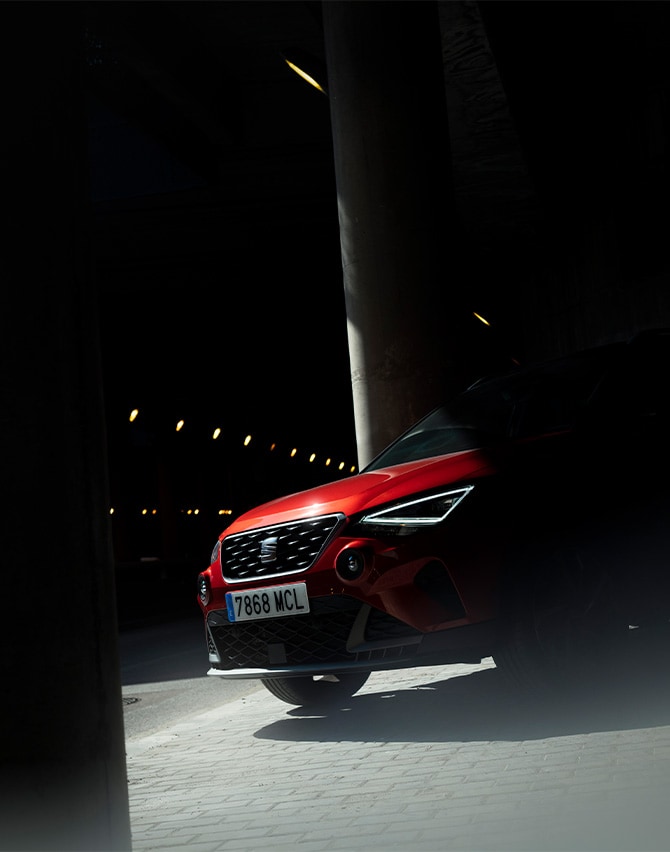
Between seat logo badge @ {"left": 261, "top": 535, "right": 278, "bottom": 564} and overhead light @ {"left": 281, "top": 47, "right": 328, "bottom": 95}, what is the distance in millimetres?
10774

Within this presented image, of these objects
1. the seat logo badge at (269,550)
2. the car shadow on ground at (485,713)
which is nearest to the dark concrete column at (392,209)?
the car shadow on ground at (485,713)

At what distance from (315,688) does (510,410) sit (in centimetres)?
206

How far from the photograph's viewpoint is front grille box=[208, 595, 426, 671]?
5.66m

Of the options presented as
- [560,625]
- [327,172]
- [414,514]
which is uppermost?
[327,172]

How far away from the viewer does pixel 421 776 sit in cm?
477

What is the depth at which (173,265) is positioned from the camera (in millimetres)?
28266

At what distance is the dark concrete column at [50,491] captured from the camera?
9.27 ft

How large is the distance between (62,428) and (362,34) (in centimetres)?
831

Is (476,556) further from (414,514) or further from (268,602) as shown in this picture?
(268,602)

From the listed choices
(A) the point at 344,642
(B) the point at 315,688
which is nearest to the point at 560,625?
(A) the point at 344,642

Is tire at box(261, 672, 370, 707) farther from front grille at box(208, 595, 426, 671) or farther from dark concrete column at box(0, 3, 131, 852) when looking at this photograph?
dark concrete column at box(0, 3, 131, 852)

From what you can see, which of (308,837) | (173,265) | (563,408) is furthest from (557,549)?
(173,265)

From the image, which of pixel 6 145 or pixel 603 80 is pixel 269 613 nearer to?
pixel 6 145

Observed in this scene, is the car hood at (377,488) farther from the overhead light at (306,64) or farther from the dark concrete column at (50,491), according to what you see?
the overhead light at (306,64)
